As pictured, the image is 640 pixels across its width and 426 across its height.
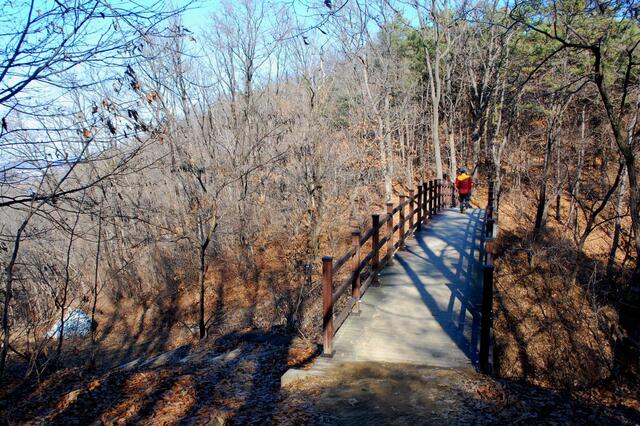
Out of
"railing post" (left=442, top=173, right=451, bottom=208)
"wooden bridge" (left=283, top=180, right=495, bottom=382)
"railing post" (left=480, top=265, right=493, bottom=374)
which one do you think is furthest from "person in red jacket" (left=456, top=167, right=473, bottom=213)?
"railing post" (left=480, top=265, right=493, bottom=374)

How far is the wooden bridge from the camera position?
5.78 meters

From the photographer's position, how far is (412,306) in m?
7.53

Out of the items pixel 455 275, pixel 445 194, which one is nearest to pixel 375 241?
pixel 455 275

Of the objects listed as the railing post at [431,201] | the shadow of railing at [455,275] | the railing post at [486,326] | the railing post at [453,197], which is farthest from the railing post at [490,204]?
the railing post at [453,197]

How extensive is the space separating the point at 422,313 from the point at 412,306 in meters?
0.32

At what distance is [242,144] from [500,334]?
12288 mm

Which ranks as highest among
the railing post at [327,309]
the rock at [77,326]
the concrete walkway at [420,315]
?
the railing post at [327,309]

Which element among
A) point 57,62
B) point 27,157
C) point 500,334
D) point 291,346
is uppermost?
point 57,62

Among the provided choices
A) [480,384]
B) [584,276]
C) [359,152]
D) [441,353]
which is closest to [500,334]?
[441,353]

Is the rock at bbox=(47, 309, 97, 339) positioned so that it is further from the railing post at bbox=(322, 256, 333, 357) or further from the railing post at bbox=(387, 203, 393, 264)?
the railing post at bbox=(322, 256, 333, 357)

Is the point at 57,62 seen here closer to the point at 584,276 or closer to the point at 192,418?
the point at 192,418

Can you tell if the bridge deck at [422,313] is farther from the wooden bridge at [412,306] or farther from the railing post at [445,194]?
the railing post at [445,194]

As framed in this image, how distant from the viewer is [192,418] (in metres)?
4.92

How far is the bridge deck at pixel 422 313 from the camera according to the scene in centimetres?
589
